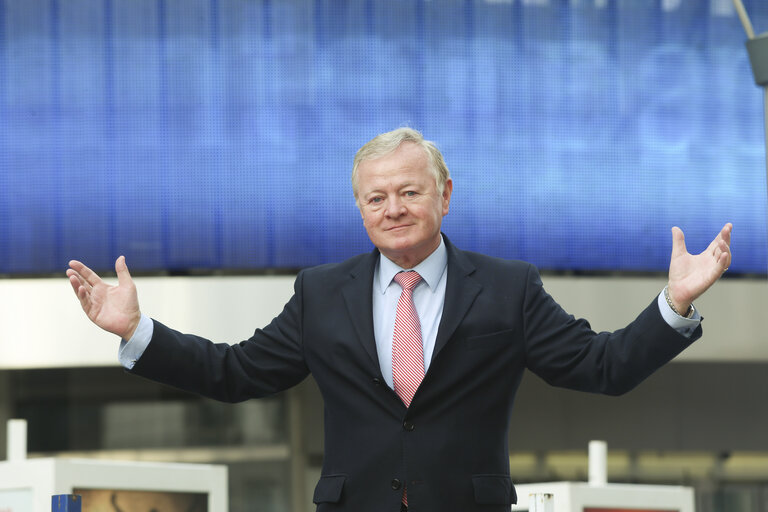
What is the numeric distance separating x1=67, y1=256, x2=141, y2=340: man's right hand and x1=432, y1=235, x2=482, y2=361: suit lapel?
72 centimetres

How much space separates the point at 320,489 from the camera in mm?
2854

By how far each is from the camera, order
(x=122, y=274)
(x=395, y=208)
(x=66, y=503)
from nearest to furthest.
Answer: (x=395, y=208) < (x=122, y=274) < (x=66, y=503)

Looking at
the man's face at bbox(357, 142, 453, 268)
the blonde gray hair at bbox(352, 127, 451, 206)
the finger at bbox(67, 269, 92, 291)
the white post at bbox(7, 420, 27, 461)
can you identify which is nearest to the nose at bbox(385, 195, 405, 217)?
the man's face at bbox(357, 142, 453, 268)

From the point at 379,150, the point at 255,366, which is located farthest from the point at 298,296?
the point at 379,150

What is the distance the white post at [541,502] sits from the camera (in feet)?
13.0

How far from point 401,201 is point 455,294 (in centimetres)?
25

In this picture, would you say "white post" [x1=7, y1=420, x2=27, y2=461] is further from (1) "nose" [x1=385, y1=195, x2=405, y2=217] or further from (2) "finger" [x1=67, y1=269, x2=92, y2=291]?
(1) "nose" [x1=385, y1=195, x2=405, y2=217]

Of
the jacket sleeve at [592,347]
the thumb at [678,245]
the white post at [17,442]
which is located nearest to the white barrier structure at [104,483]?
the white post at [17,442]

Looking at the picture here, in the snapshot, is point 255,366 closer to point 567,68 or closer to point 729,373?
point 567,68

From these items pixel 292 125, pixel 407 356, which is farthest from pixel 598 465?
pixel 407 356

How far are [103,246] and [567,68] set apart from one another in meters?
4.38

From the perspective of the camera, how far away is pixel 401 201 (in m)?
2.93

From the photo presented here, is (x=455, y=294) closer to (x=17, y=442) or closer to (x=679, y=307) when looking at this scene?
(x=679, y=307)

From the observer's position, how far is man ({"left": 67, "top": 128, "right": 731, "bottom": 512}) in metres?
2.80
